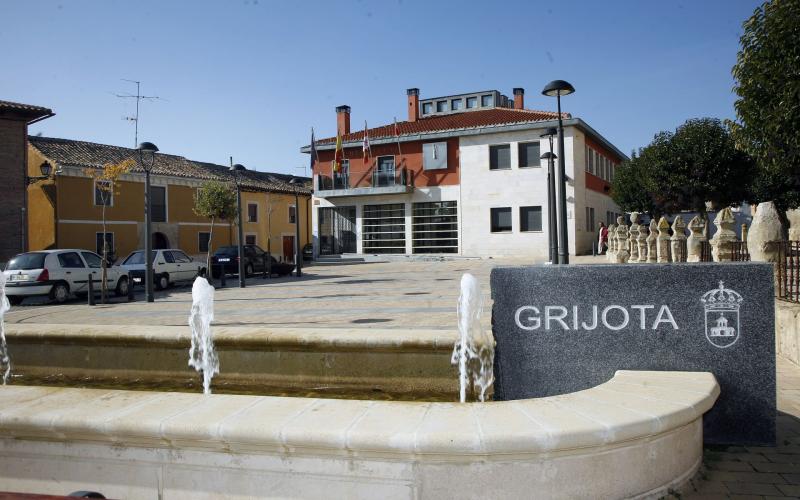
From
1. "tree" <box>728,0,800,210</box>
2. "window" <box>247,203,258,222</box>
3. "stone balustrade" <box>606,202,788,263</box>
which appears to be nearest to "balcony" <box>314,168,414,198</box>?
"window" <box>247,203,258,222</box>

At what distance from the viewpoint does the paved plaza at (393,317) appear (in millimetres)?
3172

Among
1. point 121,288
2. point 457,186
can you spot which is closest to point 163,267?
point 121,288

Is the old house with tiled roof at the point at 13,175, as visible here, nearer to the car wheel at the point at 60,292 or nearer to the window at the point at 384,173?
the car wheel at the point at 60,292

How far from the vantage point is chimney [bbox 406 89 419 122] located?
3588 cm

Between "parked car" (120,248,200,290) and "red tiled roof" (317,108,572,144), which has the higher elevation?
"red tiled roof" (317,108,572,144)

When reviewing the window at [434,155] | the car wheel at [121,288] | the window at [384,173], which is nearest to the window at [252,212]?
the window at [384,173]

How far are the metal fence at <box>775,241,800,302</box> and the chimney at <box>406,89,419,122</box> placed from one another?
30690mm

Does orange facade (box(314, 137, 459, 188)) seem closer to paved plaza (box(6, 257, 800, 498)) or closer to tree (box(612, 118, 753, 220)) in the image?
tree (box(612, 118, 753, 220))

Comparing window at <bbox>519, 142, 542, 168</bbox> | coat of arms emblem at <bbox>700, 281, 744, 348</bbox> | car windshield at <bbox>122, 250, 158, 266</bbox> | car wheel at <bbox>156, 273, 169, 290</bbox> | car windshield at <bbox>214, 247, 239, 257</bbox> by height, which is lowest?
car wheel at <bbox>156, 273, 169, 290</bbox>

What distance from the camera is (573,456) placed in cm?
259

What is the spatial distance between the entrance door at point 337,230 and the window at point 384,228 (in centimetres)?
105

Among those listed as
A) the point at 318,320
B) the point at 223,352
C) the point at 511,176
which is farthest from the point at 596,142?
the point at 223,352

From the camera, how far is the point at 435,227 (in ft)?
102

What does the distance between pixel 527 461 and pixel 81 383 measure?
207 inches
